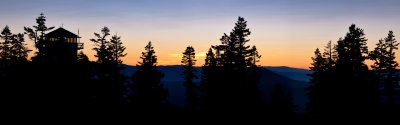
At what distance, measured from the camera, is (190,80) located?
64250 millimetres

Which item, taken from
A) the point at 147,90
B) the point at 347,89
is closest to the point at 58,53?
the point at 147,90

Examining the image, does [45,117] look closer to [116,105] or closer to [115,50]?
[116,105]

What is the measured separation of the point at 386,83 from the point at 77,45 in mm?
44394

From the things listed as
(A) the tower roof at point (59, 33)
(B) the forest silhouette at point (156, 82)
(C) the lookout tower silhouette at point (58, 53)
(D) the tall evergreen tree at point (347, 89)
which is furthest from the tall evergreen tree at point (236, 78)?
(A) the tower roof at point (59, 33)

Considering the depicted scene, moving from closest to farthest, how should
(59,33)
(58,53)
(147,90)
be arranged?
1. (58,53)
2. (147,90)
3. (59,33)

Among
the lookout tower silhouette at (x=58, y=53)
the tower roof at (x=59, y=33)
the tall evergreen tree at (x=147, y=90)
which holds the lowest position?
the tall evergreen tree at (x=147, y=90)

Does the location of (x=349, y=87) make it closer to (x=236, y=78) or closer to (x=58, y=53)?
(x=236, y=78)

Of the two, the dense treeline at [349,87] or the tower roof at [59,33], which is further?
the tower roof at [59,33]

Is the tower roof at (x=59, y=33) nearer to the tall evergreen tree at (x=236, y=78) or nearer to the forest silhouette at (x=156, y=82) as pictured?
the forest silhouette at (x=156, y=82)

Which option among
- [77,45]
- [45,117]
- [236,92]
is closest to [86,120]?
[45,117]

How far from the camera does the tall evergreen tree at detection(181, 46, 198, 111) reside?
207 ft

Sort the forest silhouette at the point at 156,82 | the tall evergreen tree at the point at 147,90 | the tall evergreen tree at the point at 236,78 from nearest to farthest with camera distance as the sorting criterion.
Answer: the forest silhouette at the point at 156,82, the tall evergreen tree at the point at 236,78, the tall evergreen tree at the point at 147,90

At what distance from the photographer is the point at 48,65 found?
1198 inches

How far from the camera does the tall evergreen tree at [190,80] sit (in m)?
63.0
